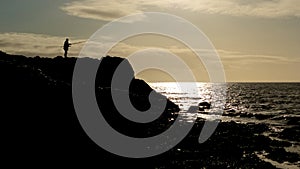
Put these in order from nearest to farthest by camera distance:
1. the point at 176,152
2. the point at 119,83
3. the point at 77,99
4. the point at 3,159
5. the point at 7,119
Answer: the point at 3,159, the point at 7,119, the point at 77,99, the point at 176,152, the point at 119,83

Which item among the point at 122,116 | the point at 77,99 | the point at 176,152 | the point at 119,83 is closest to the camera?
the point at 77,99

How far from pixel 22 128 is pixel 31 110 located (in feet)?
5.57

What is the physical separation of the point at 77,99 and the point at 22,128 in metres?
7.33

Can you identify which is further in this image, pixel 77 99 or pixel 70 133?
pixel 77 99

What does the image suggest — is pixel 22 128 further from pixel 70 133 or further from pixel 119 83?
pixel 119 83

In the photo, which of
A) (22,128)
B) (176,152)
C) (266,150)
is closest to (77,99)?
(22,128)

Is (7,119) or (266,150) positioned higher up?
(7,119)

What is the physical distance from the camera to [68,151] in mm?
21391

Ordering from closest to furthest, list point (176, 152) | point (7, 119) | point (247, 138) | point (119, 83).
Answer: point (7, 119) < point (176, 152) < point (247, 138) < point (119, 83)

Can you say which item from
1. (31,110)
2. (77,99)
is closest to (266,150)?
(77,99)

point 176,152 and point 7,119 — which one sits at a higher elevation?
point 7,119

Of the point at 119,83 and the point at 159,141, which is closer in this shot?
the point at 159,141

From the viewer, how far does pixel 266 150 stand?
33750 millimetres

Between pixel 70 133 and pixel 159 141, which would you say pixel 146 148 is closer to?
pixel 159 141
